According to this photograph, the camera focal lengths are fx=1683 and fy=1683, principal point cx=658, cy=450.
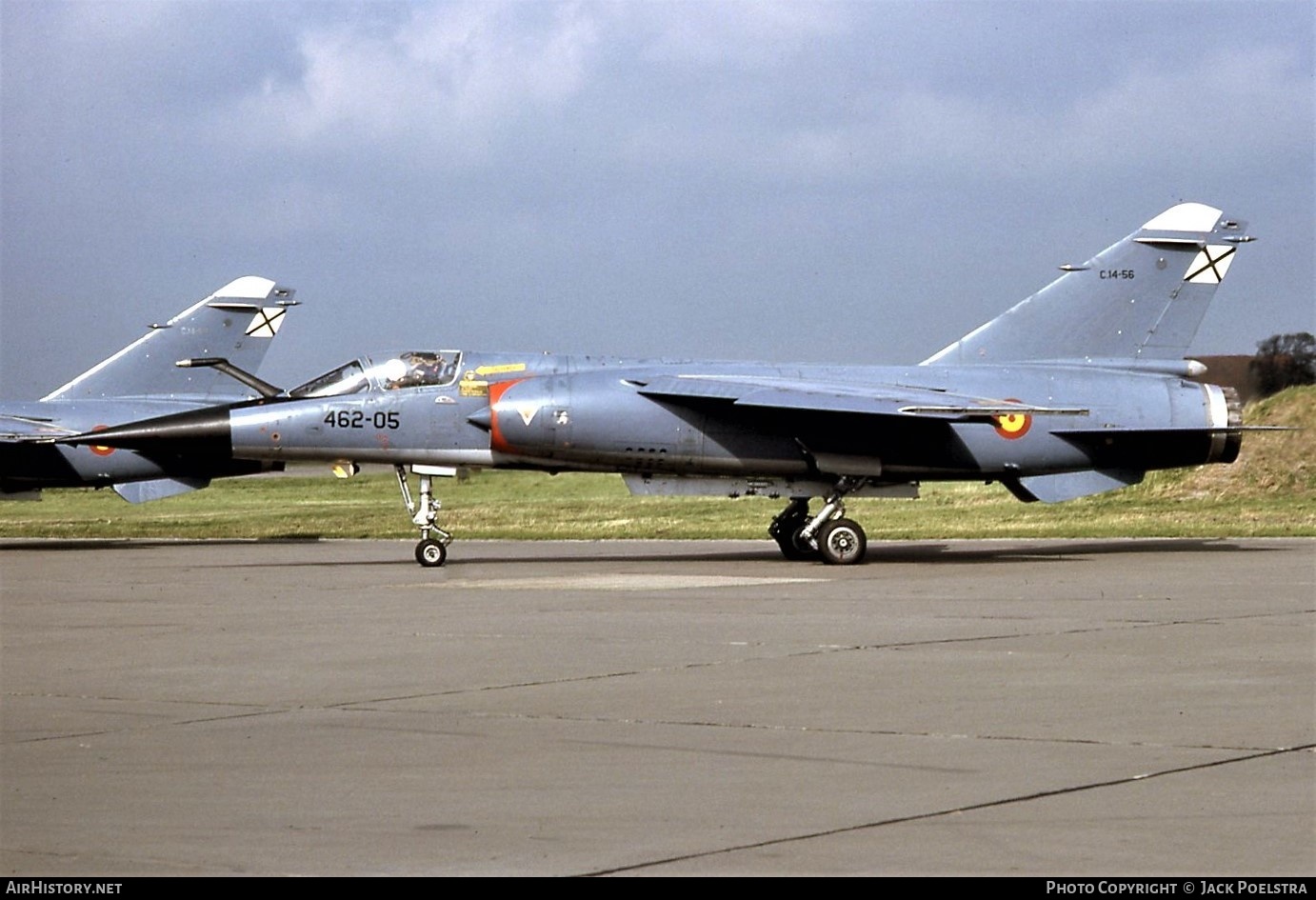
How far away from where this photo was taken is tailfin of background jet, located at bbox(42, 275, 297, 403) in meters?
30.5

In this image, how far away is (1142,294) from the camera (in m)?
23.2

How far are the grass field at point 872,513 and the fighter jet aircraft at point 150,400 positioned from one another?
2.88m

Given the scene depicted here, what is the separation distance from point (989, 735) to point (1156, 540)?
19061 millimetres

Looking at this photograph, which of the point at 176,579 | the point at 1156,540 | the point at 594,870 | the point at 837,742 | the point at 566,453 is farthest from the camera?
the point at 1156,540

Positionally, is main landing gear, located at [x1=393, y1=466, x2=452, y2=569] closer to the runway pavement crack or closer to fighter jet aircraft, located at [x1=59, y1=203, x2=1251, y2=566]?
fighter jet aircraft, located at [x1=59, y1=203, x2=1251, y2=566]

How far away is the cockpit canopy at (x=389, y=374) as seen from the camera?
21672mm

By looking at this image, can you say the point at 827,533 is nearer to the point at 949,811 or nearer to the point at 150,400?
the point at 150,400

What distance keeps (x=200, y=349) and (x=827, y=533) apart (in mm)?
14410

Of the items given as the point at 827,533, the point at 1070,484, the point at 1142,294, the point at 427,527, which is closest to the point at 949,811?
the point at 827,533

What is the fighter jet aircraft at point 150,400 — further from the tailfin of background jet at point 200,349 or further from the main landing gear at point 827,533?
the main landing gear at point 827,533

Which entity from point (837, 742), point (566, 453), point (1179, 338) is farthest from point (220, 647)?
point (1179, 338)

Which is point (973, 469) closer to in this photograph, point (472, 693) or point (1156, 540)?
point (1156, 540)

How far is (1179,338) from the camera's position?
76.8 feet

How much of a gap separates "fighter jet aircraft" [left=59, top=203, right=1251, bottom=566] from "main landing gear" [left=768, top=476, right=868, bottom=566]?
0.02 meters
